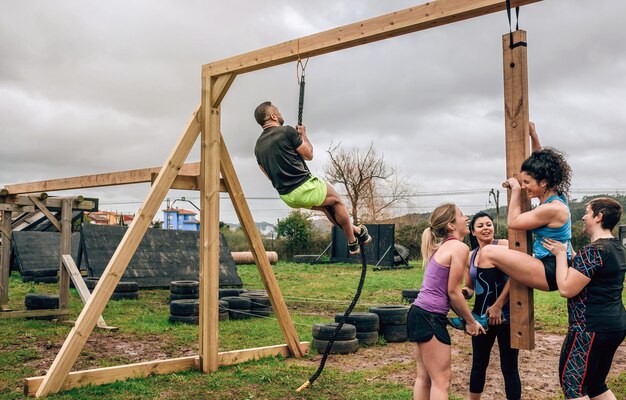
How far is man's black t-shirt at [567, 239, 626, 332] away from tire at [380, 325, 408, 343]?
4.33 meters

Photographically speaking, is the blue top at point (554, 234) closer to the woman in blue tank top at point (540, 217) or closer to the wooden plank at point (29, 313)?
the woman in blue tank top at point (540, 217)

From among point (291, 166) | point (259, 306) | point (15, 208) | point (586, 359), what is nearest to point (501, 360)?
point (586, 359)

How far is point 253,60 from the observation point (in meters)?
5.67

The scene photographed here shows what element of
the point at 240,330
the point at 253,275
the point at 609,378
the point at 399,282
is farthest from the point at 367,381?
the point at 253,275

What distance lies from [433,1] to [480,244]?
76.7 inches

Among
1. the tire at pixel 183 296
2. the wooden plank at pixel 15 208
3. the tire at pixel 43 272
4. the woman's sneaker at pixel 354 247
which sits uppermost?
the wooden plank at pixel 15 208

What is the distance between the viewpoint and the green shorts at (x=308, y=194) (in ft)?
15.3

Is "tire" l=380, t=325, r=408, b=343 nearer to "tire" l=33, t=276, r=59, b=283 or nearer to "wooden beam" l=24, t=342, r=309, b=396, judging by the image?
"wooden beam" l=24, t=342, r=309, b=396

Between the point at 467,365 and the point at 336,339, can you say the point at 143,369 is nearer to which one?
the point at 336,339

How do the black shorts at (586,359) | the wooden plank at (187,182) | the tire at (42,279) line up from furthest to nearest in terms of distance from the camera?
the tire at (42,279) < the wooden plank at (187,182) < the black shorts at (586,359)

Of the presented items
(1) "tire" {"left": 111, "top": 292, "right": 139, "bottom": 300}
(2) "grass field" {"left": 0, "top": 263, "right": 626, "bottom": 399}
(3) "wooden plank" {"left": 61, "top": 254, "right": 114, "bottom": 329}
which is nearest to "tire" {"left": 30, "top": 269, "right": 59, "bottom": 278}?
(2) "grass field" {"left": 0, "top": 263, "right": 626, "bottom": 399}

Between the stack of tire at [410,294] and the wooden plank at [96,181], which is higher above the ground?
the wooden plank at [96,181]

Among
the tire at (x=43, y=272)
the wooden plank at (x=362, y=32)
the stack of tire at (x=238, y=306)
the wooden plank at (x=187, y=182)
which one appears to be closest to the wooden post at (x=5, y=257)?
the stack of tire at (x=238, y=306)

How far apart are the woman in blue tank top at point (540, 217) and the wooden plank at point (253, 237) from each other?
10.5ft
